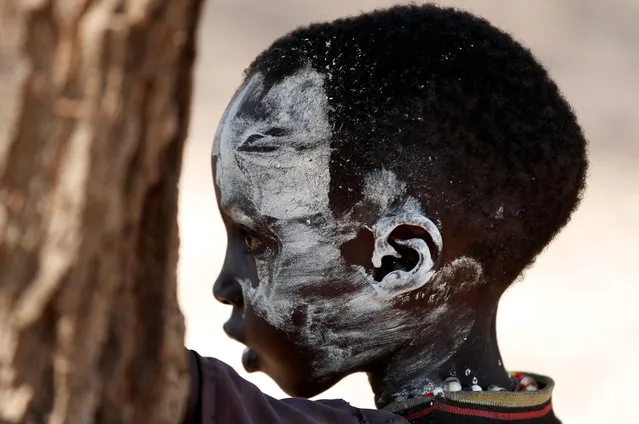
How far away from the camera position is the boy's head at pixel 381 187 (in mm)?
2127

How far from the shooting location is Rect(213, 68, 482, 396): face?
2.15 metres

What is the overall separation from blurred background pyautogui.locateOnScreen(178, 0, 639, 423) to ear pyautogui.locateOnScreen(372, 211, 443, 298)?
2.04 m

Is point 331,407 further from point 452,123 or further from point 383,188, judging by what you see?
point 452,123

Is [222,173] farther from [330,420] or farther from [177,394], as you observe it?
[177,394]

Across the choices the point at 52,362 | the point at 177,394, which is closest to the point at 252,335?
the point at 177,394

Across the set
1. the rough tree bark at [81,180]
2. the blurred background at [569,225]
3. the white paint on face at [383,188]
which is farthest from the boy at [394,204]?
the blurred background at [569,225]

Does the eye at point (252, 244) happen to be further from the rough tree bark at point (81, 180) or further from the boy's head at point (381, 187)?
the rough tree bark at point (81, 180)

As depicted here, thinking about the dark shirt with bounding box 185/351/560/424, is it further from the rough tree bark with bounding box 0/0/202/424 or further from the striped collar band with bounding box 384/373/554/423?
the rough tree bark with bounding box 0/0/202/424

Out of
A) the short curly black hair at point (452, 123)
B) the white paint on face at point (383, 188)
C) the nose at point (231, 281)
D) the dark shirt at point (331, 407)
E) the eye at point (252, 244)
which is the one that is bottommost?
the dark shirt at point (331, 407)

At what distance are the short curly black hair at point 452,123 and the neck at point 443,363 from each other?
0.35 ft

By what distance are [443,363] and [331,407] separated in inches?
12.7

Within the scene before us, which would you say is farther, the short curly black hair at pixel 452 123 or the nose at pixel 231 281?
the nose at pixel 231 281

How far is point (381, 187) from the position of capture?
2119mm

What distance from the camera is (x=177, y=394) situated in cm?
137
